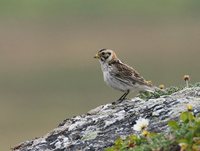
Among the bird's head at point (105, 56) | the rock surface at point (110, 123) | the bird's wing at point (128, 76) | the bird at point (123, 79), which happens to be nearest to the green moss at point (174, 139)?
the rock surface at point (110, 123)

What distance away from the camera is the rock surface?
11.1 meters

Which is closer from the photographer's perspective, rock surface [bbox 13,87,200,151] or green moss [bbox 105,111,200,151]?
green moss [bbox 105,111,200,151]

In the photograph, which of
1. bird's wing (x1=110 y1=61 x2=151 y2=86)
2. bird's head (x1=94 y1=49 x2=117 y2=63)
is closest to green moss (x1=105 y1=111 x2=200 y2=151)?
bird's wing (x1=110 y1=61 x2=151 y2=86)

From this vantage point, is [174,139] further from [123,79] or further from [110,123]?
[123,79]

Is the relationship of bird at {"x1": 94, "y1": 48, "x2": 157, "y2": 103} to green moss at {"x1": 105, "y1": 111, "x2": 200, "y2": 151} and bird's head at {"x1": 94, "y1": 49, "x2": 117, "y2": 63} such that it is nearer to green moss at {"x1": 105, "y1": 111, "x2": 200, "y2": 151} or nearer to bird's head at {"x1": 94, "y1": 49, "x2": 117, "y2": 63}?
bird's head at {"x1": 94, "y1": 49, "x2": 117, "y2": 63}

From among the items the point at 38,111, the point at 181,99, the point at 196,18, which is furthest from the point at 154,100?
the point at 196,18

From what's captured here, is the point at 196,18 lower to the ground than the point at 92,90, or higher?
higher

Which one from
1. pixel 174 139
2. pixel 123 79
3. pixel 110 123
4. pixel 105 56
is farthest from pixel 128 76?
pixel 174 139

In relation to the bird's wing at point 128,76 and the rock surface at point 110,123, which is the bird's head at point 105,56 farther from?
the rock surface at point 110,123

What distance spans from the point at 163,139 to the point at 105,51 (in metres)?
5.52

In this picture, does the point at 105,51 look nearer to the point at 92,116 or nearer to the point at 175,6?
the point at 92,116

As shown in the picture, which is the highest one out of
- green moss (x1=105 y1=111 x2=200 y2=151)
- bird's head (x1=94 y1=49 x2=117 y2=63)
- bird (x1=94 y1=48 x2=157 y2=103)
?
bird's head (x1=94 y1=49 x2=117 y2=63)

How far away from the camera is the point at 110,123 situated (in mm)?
11672

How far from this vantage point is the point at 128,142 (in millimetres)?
9969
